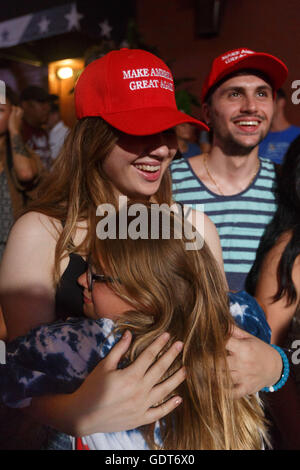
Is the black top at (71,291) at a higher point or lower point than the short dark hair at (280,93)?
lower

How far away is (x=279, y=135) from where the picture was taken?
1092 millimetres

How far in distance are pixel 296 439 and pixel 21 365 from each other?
540 mm

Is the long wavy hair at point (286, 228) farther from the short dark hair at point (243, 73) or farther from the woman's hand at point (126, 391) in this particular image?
the woman's hand at point (126, 391)

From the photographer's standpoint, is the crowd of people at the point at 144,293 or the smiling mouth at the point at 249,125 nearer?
the crowd of people at the point at 144,293

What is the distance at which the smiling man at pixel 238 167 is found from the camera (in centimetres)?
95

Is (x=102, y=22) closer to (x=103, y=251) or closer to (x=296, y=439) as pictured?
(x=103, y=251)

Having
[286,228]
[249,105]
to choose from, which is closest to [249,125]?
[249,105]

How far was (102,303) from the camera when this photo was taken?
590 millimetres

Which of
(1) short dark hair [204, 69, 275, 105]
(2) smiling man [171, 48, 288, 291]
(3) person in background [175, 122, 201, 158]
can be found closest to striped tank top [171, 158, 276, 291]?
(2) smiling man [171, 48, 288, 291]

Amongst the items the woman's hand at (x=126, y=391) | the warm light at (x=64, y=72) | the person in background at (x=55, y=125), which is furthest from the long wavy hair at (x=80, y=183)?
the warm light at (x=64, y=72)

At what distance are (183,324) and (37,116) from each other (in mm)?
1076

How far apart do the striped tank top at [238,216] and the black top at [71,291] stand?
0.39 metres
